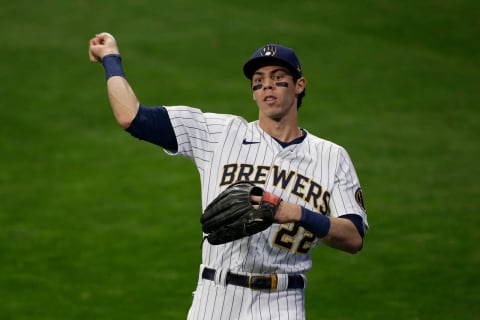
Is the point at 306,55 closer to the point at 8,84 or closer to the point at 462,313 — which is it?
the point at 8,84

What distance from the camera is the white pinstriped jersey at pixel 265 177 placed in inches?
189

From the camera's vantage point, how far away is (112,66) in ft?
14.7

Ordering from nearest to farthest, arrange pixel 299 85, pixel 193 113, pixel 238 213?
pixel 238 213, pixel 193 113, pixel 299 85

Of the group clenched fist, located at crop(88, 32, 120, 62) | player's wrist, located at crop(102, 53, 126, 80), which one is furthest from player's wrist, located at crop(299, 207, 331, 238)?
clenched fist, located at crop(88, 32, 120, 62)

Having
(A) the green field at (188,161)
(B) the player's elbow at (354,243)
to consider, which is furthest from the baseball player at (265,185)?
(A) the green field at (188,161)

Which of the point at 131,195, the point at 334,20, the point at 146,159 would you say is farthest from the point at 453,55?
the point at 131,195

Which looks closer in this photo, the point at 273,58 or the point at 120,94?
the point at 120,94

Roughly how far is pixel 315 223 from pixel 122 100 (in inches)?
45.8

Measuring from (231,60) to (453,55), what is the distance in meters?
5.38

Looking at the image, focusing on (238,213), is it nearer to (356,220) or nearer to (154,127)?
(154,127)

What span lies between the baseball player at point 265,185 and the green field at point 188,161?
441cm

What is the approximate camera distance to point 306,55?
A: 778 inches

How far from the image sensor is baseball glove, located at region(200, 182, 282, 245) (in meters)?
4.29

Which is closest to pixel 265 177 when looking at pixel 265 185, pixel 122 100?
pixel 265 185
